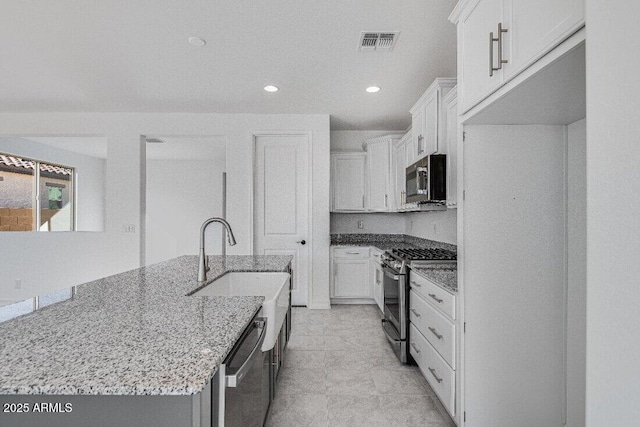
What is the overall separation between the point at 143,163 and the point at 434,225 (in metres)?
3.71

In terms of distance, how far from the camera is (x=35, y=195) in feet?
18.5

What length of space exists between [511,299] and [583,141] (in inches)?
32.4

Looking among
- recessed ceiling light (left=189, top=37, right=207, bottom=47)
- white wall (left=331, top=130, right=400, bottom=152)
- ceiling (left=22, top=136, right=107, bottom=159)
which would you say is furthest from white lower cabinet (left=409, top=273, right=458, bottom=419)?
ceiling (left=22, top=136, right=107, bottom=159)

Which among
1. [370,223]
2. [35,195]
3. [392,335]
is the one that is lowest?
[392,335]

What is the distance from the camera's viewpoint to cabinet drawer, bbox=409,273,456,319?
179 centimetres

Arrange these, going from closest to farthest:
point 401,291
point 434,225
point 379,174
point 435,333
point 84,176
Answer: point 435,333
point 401,291
point 434,225
point 379,174
point 84,176

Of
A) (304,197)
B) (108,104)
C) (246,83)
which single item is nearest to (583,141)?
(246,83)

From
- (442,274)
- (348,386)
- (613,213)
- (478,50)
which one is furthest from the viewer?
(348,386)

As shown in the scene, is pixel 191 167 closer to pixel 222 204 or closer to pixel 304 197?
pixel 222 204

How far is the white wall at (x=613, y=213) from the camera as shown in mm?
646

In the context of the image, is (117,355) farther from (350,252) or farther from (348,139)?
(348,139)

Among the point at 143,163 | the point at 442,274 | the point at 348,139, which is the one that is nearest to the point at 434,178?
the point at 442,274

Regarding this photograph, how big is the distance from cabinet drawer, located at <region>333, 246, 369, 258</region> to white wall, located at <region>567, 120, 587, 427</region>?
2.87 m

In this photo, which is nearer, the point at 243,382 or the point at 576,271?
the point at 243,382
